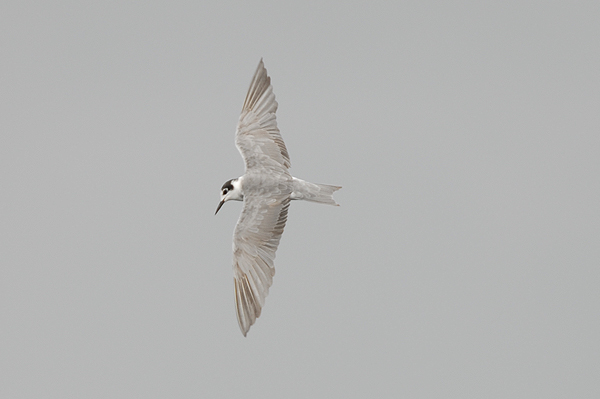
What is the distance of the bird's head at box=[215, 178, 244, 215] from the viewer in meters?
21.5

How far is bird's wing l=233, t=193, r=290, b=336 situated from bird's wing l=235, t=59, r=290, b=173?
3.65 feet

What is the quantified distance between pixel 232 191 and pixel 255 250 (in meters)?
1.76

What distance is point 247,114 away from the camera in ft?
73.8

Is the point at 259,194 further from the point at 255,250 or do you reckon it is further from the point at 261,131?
the point at 261,131

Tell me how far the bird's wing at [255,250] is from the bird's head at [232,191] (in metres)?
0.59

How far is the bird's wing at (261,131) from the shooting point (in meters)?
21.7

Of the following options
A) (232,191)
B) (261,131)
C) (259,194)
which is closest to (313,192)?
(259,194)

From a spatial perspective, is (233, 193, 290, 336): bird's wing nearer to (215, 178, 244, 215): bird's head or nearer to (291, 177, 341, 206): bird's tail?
(291, 177, 341, 206): bird's tail

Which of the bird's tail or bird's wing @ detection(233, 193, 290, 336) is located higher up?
the bird's tail

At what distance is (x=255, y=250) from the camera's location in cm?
2055

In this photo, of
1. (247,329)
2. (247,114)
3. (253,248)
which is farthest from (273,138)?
(247,329)

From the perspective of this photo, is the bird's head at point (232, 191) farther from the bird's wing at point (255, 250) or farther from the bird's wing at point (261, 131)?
the bird's wing at point (255, 250)

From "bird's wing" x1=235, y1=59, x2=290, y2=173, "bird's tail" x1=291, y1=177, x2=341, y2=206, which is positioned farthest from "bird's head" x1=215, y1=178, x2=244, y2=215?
"bird's tail" x1=291, y1=177, x2=341, y2=206

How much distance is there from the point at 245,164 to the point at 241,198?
77 centimetres
